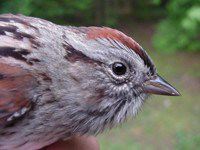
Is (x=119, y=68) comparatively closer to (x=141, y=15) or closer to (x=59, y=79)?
(x=59, y=79)

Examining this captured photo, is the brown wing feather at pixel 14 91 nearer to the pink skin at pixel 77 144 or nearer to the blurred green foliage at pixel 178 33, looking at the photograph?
the pink skin at pixel 77 144

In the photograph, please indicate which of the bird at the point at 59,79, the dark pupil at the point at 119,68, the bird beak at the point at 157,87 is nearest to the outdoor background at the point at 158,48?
the bird beak at the point at 157,87

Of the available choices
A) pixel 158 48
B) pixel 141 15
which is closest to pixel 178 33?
pixel 158 48

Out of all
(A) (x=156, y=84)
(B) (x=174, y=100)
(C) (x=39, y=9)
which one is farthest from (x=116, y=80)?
(C) (x=39, y=9)

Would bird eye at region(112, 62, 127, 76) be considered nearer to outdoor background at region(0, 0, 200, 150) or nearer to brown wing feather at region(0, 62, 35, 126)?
brown wing feather at region(0, 62, 35, 126)

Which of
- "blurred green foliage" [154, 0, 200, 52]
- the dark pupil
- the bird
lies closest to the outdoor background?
"blurred green foliage" [154, 0, 200, 52]

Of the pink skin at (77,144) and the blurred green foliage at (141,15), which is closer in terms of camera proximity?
the pink skin at (77,144)
